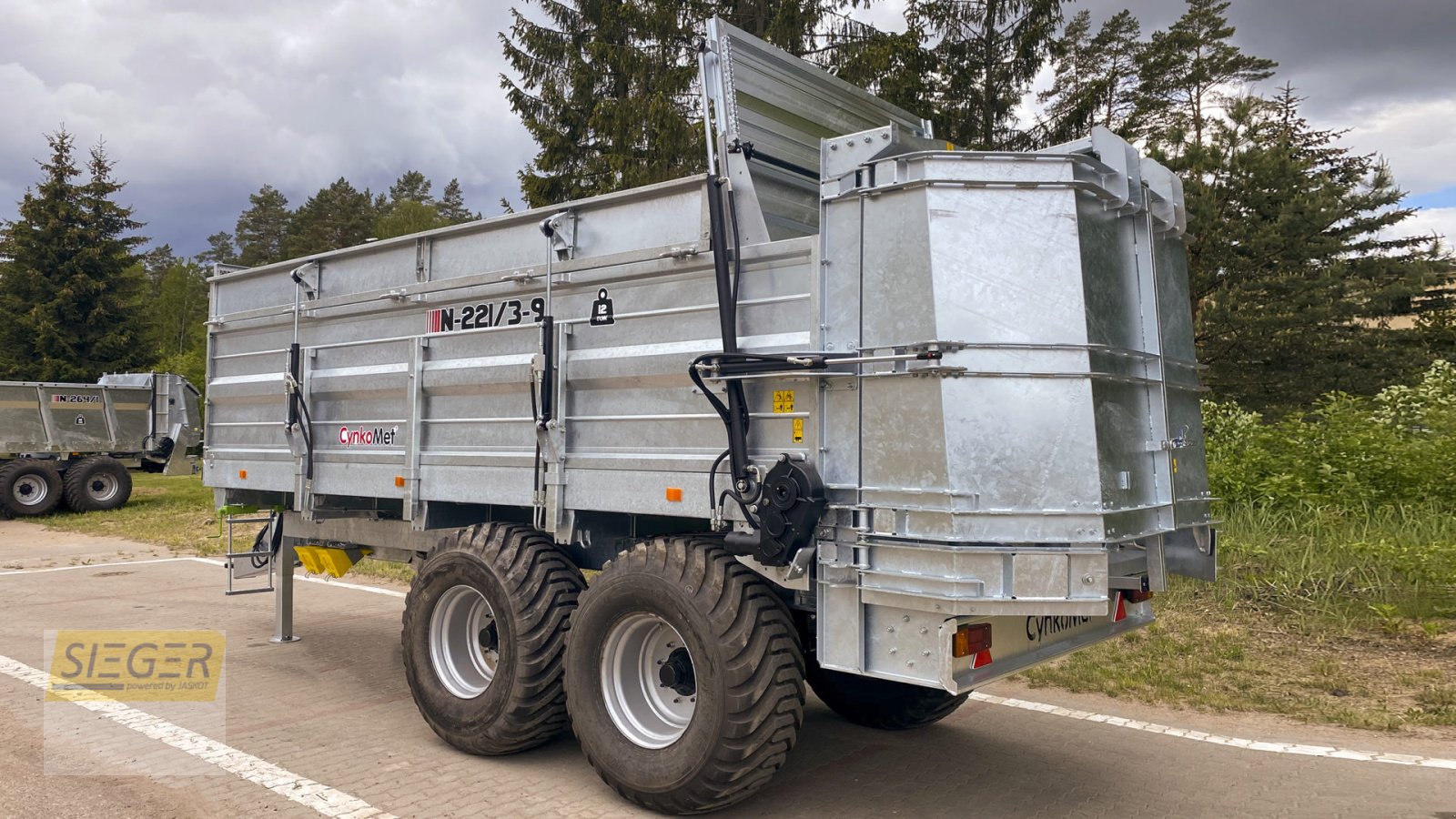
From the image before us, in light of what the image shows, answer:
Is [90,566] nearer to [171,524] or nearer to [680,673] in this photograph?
[171,524]

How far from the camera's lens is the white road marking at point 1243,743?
5.25 metres

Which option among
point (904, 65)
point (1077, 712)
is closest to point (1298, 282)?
point (904, 65)

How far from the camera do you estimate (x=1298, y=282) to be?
20.2 meters

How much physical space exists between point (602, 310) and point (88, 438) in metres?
18.9

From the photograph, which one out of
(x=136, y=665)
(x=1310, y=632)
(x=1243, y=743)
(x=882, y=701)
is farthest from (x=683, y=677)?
(x=1310, y=632)

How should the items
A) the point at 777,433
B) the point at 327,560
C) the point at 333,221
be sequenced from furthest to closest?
the point at 333,221 < the point at 327,560 < the point at 777,433

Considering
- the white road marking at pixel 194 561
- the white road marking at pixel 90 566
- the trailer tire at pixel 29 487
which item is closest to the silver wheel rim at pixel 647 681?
the white road marking at pixel 194 561

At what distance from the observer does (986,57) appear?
19.1 meters

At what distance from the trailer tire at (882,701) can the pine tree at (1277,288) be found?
1652 centimetres

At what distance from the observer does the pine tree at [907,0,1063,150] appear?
18781 millimetres

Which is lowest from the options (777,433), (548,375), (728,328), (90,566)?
(90,566)

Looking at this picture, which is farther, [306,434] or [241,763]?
[306,434]

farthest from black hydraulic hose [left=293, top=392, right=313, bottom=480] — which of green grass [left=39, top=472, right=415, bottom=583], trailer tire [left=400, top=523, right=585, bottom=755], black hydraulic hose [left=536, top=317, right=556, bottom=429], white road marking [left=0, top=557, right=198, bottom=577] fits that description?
white road marking [left=0, top=557, right=198, bottom=577]

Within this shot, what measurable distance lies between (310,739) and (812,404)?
358 centimetres
